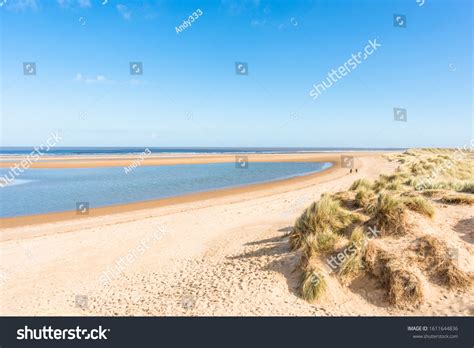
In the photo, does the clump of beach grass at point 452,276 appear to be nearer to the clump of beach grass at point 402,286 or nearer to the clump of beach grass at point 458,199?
the clump of beach grass at point 402,286

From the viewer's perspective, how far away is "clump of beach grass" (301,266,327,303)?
276 inches

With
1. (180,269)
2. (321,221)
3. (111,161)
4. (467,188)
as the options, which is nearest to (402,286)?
(321,221)

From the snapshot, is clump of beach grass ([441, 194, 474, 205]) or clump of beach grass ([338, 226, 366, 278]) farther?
clump of beach grass ([441, 194, 474, 205])

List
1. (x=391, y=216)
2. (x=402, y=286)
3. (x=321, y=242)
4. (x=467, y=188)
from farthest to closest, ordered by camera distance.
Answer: (x=467, y=188) < (x=391, y=216) < (x=321, y=242) < (x=402, y=286)

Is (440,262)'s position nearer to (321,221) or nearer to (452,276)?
A: (452,276)

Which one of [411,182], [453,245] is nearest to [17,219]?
[453,245]

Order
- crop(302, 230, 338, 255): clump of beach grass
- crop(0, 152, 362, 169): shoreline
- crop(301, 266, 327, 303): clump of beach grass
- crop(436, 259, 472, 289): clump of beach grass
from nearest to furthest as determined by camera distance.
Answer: crop(436, 259, 472, 289): clump of beach grass → crop(301, 266, 327, 303): clump of beach grass → crop(302, 230, 338, 255): clump of beach grass → crop(0, 152, 362, 169): shoreline

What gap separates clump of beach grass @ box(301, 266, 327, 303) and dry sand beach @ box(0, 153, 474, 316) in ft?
0.46

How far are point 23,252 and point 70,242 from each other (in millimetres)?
1533

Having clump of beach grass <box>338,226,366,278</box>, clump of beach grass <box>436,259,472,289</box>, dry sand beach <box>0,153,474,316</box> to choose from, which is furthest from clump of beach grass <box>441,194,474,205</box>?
clump of beach grass <box>338,226,366,278</box>

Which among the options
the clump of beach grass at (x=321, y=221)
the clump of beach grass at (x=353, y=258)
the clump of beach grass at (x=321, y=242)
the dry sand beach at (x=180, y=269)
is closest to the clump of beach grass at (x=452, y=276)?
the dry sand beach at (x=180, y=269)

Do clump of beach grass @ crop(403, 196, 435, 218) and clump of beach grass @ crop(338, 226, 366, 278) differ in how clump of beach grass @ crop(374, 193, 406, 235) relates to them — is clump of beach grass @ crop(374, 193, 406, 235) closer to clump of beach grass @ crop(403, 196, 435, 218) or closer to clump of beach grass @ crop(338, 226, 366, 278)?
clump of beach grass @ crop(403, 196, 435, 218)

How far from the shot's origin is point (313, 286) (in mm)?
7105

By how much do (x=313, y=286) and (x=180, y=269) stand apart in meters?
4.11
